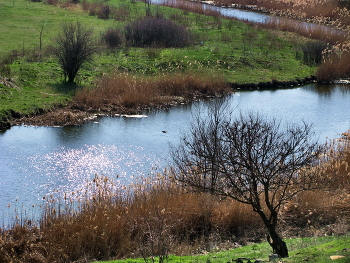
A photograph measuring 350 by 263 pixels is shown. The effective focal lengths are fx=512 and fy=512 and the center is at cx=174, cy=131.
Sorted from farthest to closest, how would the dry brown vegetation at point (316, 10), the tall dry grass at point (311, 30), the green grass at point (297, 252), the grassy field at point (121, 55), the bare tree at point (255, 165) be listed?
the dry brown vegetation at point (316, 10)
the tall dry grass at point (311, 30)
the grassy field at point (121, 55)
the bare tree at point (255, 165)
the green grass at point (297, 252)

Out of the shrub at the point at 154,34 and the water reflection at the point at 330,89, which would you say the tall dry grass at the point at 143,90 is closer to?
the water reflection at the point at 330,89

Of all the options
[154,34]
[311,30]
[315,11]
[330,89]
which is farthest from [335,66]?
[315,11]

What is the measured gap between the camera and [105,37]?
148 feet

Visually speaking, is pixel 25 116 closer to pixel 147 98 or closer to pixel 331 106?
pixel 147 98

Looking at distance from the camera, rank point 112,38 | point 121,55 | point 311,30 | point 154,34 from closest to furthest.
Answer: point 121,55
point 112,38
point 154,34
point 311,30

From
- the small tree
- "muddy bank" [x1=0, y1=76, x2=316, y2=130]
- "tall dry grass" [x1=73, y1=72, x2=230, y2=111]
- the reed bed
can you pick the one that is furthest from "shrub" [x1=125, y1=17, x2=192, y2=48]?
the reed bed

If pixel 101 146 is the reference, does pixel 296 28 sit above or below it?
above

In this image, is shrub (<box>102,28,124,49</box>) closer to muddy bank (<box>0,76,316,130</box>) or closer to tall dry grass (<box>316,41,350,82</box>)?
muddy bank (<box>0,76,316,130</box>)

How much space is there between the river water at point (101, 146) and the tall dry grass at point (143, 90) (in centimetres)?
128

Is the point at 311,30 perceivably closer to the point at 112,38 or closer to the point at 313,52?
the point at 313,52

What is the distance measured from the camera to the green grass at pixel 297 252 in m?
11.3

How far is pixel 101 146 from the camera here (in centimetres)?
2645

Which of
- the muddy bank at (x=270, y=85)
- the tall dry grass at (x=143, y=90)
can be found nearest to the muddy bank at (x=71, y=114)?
the tall dry grass at (x=143, y=90)

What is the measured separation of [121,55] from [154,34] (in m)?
6.21
